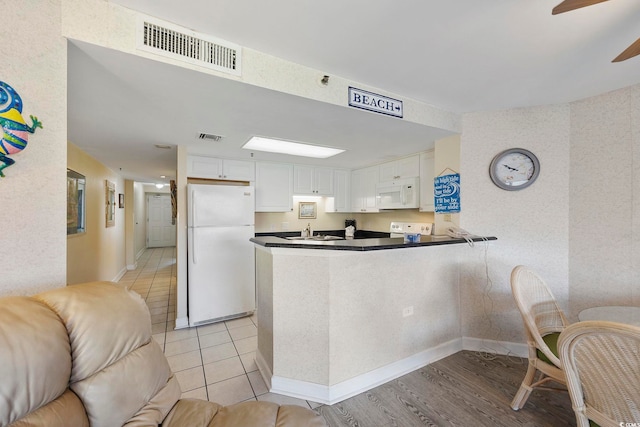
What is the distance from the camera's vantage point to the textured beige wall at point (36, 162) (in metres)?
1.04

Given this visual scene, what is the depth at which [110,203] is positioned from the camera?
464 centimetres

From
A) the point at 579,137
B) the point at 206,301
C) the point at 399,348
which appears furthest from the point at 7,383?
the point at 579,137

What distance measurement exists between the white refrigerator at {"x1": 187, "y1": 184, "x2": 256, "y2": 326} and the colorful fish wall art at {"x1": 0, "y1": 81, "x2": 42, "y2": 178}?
2.02m

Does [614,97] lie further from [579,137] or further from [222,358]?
[222,358]

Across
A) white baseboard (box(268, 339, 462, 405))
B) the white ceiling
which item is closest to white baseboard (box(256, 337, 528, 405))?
white baseboard (box(268, 339, 462, 405))

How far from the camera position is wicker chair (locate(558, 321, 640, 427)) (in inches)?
36.9

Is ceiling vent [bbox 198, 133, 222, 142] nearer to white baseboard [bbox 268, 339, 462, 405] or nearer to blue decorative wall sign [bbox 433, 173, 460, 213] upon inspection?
white baseboard [bbox 268, 339, 462, 405]

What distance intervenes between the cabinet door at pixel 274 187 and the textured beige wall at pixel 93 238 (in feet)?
7.15

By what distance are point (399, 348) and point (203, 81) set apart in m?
2.47

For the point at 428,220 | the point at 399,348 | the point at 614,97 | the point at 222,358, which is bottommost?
the point at 222,358

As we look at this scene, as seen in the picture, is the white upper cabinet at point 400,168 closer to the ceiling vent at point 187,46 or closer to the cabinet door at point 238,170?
the cabinet door at point 238,170

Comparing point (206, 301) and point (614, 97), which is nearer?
point (614, 97)

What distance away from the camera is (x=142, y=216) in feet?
28.1

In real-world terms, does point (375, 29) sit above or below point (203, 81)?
above
